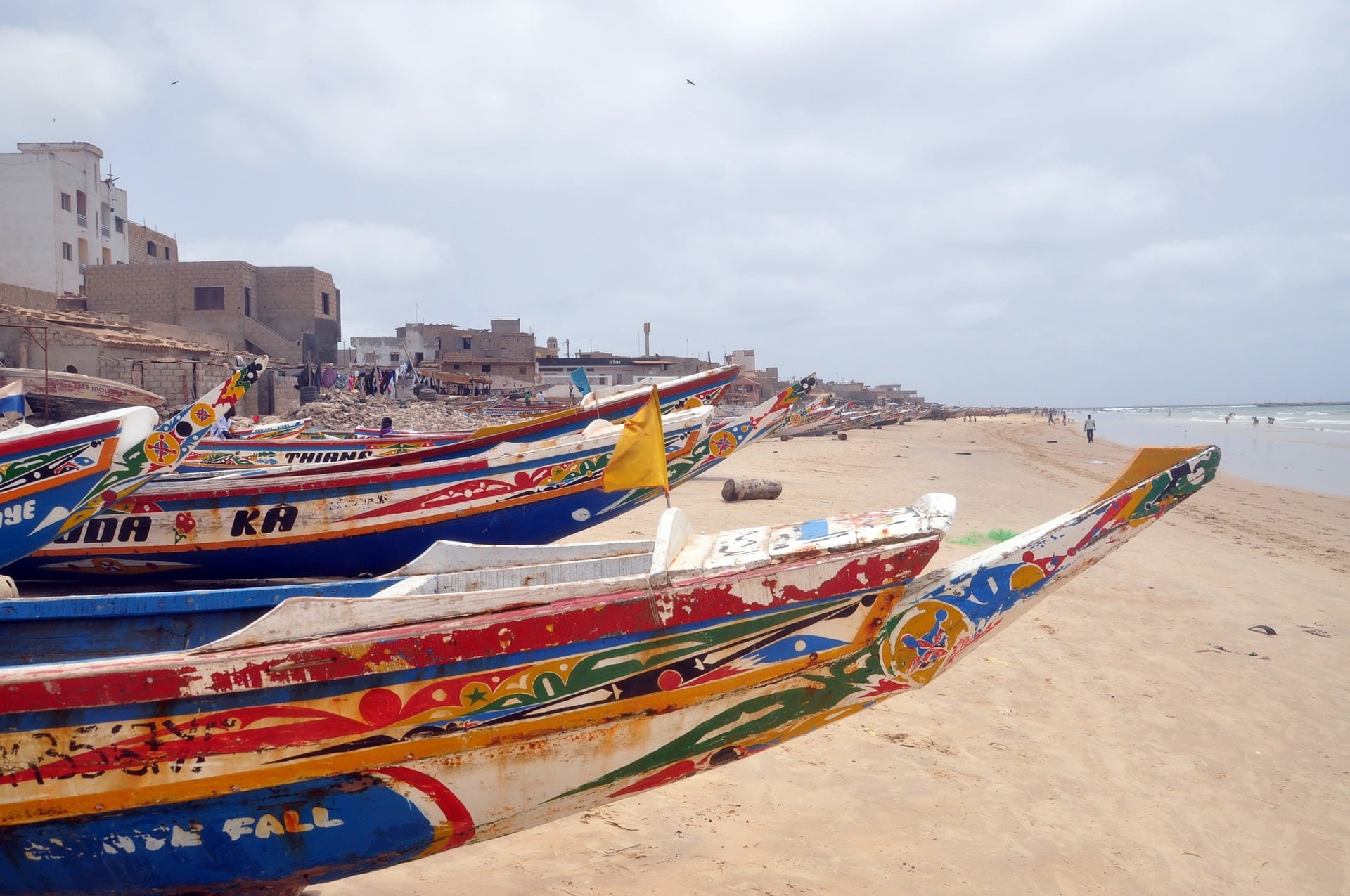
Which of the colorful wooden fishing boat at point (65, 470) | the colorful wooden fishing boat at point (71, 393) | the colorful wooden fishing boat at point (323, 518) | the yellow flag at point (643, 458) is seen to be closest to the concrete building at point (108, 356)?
the colorful wooden fishing boat at point (71, 393)

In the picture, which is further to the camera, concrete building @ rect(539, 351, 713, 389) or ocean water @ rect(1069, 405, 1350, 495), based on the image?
concrete building @ rect(539, 351, 713, 389)

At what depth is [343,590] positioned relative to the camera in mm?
3293

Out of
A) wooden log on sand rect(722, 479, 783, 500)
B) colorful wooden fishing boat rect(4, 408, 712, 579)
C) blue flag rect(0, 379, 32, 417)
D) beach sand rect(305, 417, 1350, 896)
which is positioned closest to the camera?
beach sand rect(305, 417, 1350, 896)

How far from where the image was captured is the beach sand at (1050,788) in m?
3.26

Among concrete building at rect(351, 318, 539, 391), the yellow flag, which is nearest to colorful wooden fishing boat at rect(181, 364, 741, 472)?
the yellow flag

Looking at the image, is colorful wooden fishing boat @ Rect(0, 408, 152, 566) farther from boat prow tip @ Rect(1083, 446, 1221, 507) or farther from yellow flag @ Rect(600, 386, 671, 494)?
boat prow tip @ Rect(1083, 446, 1221, 507)

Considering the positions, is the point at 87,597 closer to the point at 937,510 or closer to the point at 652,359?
the point at 937,510

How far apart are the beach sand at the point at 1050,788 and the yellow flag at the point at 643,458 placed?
1.46m

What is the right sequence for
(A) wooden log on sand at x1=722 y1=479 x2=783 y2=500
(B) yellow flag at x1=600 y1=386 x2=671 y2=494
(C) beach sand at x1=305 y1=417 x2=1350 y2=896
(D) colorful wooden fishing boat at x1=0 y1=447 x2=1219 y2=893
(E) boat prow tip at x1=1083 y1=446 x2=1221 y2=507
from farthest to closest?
(A) wooden log on sand at x1=722 y1=479 x2=783 y2=500 → (B) yellow flag at x1=600 y1=386 x2=671 y2=494 → (C) beach sand at x1=305 y1=417 x2=1350 y2=896 → (E) boat prow tip at x1=1083 y1=446 x2=1221 y2=507 → (D) colorful wooden fishing boat at x1=0 y1=447 x2=1219 y2=893

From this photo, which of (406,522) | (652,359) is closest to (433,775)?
(406,522)

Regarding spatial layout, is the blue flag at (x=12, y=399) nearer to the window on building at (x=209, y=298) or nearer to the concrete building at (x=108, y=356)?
the concrete building at (x=108, y=356)

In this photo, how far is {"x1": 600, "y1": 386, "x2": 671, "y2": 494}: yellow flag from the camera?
3.59m

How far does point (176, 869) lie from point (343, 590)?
113 cm

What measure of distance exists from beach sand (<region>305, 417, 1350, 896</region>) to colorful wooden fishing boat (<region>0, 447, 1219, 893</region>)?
830mm
